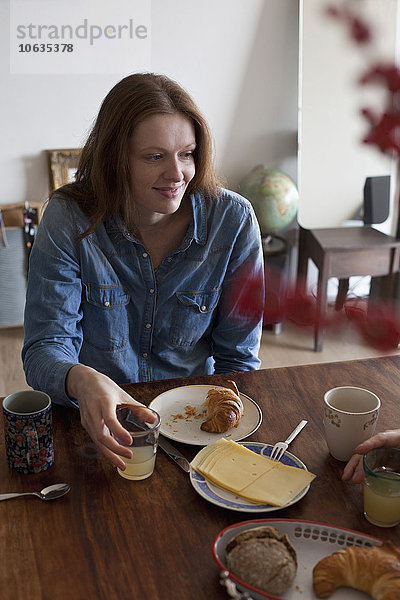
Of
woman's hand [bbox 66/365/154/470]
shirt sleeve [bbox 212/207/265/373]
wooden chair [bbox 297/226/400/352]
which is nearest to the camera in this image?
woman's hand [bbox 66/365/154/470]

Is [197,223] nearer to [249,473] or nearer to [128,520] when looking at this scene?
[249,473]

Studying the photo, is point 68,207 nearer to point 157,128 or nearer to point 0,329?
point 157,128

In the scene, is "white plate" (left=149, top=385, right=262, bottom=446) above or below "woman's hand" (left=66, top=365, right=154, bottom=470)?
below

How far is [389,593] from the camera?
0.72 metres

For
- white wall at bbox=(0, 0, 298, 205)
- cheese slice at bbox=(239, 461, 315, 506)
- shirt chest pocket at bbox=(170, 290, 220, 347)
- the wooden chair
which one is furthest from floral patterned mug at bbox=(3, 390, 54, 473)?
white wall at bbox=(0, 0, 298, 205)

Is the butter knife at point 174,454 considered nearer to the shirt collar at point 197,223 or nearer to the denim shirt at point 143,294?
the denim shirt at point 143,294

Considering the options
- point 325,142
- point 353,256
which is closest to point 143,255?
point 353,256

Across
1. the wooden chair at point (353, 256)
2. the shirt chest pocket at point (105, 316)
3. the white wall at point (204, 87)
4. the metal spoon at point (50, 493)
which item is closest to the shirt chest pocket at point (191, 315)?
the shirt chest pocket at point (105, 316)

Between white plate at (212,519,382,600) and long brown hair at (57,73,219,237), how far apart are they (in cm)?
81

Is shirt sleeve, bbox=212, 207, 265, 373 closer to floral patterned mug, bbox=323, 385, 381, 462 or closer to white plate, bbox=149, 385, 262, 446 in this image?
white plate, bbox=149, 385, 262, 446

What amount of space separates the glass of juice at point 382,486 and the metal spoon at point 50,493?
46 centimetres

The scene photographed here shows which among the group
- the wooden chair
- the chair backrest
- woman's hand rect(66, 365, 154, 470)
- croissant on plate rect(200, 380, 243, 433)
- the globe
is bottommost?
the wooden chair

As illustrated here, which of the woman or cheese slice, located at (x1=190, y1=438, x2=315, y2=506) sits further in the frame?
the woman

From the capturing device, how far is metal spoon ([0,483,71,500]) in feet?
3.19
